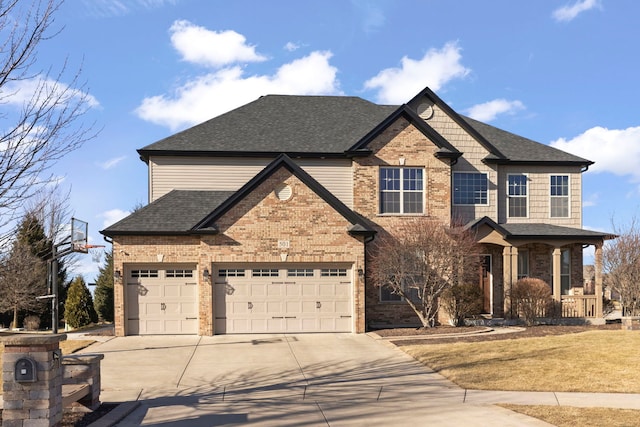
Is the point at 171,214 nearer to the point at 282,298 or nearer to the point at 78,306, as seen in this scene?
the point at 282,298

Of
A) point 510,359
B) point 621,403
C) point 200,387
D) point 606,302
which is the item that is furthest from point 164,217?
point 606,302

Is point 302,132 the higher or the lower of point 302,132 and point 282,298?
the higher

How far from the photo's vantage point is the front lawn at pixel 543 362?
11742 millimetres

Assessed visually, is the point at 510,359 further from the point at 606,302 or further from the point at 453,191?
the point at 606,302

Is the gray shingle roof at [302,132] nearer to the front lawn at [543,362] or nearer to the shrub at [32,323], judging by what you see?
the front lawn at [543,362]

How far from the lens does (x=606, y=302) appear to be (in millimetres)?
25344

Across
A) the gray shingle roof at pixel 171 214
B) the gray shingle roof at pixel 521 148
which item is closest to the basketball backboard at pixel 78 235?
the gray shingle roof at pixel 171 214

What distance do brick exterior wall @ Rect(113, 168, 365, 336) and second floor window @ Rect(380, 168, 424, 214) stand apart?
3.03 m

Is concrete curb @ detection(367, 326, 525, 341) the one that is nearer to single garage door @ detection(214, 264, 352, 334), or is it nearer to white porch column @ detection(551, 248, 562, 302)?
single garage door @ detection(214, 264, 352, 334)

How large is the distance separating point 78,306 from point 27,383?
20.2 m

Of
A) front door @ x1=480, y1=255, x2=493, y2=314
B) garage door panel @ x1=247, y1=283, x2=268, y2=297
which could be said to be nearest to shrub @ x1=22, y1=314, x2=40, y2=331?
garage door panel @ x1=247, y1=283, x2=268, y2=297

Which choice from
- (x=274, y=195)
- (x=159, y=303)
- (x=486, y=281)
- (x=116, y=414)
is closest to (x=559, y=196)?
(x=486, y=281)

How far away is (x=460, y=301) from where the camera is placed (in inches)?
850

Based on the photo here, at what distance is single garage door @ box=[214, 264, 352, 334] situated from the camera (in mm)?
20328
